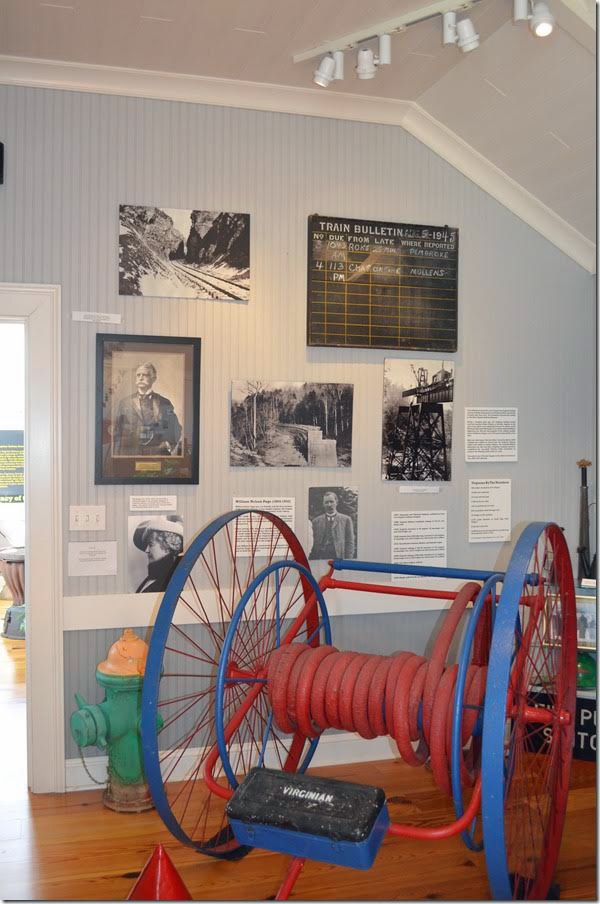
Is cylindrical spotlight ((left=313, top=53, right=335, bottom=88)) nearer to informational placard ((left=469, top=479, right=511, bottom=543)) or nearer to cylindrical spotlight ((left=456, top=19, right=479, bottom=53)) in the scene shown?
cylindrical spotlight ((left=456, top=19, right=479, bottom=53))

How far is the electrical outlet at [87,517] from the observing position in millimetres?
3311

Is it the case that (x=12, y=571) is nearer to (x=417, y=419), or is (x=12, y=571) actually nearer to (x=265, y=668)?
(x=417, y=419)

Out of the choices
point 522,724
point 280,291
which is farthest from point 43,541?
point 522,724

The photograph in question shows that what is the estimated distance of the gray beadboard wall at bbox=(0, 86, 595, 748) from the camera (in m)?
3.29

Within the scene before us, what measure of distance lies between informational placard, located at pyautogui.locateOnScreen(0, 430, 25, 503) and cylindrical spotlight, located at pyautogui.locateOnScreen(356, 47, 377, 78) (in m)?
5.77

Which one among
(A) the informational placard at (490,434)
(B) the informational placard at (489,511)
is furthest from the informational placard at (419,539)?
(A) the informational placard at (490,434)

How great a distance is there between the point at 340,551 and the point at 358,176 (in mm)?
1712

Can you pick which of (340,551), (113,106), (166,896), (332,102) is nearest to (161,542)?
(340,551)

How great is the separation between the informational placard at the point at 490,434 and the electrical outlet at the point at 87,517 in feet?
5.57

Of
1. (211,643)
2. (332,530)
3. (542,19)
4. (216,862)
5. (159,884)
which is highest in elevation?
(542,19)

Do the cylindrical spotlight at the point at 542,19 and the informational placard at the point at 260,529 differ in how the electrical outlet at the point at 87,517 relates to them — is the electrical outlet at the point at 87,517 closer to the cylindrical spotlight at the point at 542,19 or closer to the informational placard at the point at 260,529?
the informational placard at the point at 260,529

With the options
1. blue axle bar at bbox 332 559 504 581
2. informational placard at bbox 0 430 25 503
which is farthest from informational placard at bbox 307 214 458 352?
informational placard at bbox 0 430 25 503

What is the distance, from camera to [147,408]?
11.1 ft

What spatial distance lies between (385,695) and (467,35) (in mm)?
2280
